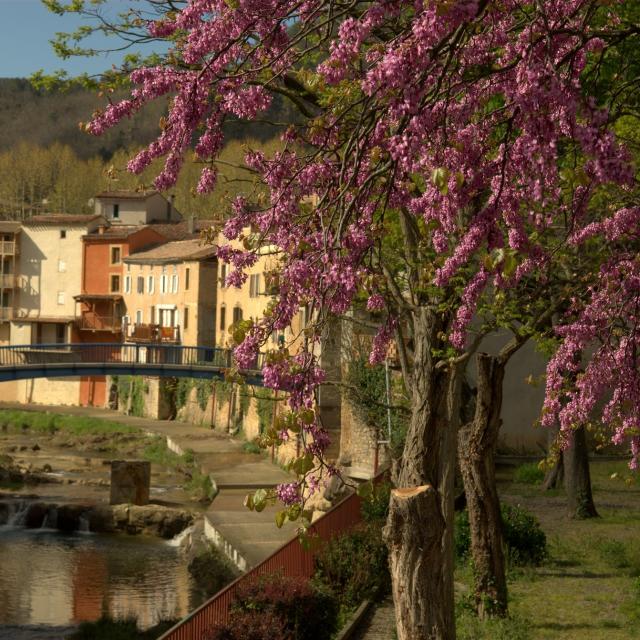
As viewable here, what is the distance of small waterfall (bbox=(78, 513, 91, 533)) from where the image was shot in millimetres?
40938

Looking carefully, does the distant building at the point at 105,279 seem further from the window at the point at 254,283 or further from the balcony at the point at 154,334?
the window at the point at 254,283

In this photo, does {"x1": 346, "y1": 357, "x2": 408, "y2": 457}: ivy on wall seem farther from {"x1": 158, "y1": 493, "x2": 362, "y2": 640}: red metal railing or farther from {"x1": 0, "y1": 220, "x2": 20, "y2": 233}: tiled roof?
{"x1": 0, "y1": 220, "x2": 20, "y2": 233}: tiled roof

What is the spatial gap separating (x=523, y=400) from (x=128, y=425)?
30988mm

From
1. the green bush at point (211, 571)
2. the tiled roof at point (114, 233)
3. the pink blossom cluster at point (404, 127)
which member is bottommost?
the green bush at point (211, 571)

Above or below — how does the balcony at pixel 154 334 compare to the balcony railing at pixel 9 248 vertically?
below

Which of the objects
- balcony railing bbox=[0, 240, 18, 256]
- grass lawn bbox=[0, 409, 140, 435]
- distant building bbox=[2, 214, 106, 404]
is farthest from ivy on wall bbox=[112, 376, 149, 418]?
balcony railing bbox=[0, 240, 18, 256]

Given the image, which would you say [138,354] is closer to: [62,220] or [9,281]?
[62,220]

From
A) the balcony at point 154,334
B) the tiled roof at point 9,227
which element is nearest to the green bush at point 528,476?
the balcony at point 154,334

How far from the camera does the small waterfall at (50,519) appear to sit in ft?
136

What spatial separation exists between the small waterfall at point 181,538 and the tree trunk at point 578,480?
572 inches

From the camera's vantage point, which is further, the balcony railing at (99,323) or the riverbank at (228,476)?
the balcony railing at (99,323)

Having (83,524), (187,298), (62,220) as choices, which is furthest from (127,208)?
(83,524)

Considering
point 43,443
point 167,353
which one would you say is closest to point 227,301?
point 167,353

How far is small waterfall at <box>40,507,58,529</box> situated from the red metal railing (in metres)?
20.6
